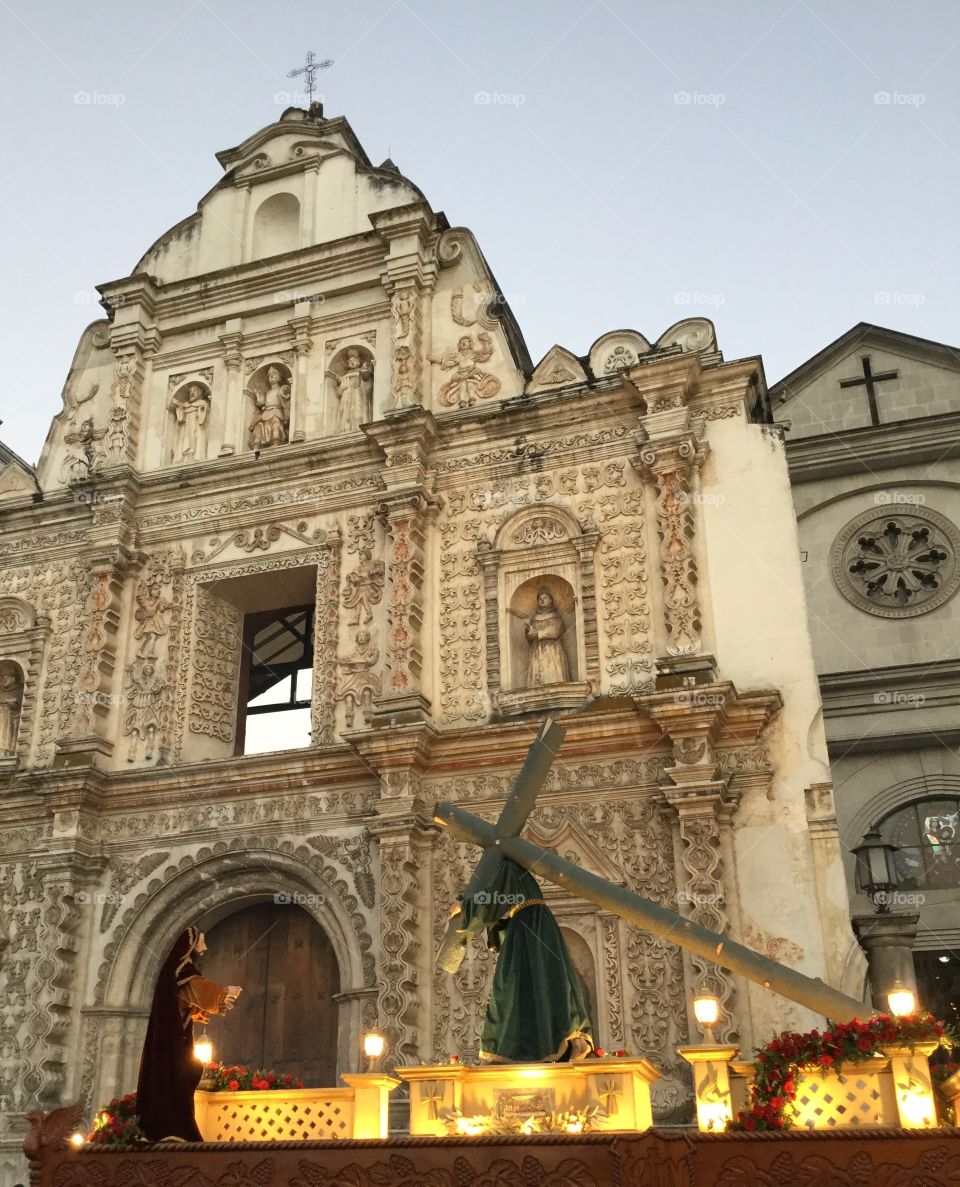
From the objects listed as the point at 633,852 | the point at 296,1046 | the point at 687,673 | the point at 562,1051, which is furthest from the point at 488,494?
the point at 562,1051

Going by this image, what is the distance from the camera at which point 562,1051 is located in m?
9.29

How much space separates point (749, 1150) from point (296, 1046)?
8.01m

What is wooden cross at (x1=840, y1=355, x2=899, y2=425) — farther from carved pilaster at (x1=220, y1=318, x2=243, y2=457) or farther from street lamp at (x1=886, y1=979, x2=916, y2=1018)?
street lamp at (x1=886, y1=979, x2=916, y2=1018)

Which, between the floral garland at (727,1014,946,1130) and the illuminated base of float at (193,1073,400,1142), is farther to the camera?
the illuminated base of float at (193,1073,400,1142)

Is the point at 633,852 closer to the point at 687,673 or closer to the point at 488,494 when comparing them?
the point at 687,673

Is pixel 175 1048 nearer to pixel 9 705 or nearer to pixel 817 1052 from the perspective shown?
pixel 817 1052

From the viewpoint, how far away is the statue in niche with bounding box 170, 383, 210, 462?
1769 cm

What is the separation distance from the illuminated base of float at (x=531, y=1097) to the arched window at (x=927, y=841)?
9274 millimetres

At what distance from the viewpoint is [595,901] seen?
1009 centimetres

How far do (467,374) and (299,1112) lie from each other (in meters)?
9.76

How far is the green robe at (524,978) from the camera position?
9352 mm

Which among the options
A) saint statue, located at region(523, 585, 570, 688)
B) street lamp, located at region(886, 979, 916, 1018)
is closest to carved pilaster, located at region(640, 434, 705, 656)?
saint statue, located at region(523, 585, 570, 688)

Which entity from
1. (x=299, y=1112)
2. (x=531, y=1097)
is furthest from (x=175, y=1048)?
(x=531, y=1097)

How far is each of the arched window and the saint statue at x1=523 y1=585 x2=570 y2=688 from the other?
601 centimetres
